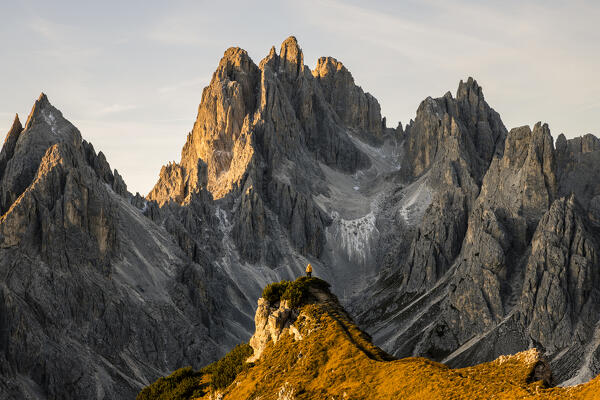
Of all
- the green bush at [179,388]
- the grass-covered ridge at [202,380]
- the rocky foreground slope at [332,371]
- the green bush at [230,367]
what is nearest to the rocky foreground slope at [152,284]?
the green bush at [179,388]

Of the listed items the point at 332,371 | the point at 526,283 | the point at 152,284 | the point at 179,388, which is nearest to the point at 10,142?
the point at 152,284

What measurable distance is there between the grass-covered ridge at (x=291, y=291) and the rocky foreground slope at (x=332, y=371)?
111 millimetres

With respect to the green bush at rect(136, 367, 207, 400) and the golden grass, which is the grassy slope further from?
the green bush at rect(136, 367, 207, 400)

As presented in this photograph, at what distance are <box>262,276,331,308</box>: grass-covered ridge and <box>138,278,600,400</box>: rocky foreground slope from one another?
4.4 inches

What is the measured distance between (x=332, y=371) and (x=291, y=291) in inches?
346

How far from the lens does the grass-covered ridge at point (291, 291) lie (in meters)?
46.4

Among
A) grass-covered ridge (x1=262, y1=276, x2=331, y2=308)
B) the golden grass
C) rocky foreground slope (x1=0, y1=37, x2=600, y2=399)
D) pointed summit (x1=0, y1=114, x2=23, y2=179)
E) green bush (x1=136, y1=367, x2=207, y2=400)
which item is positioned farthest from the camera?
pointed summit (x1=0, y1=114, x2=23, y2=179)

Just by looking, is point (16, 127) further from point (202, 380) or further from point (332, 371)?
point (332, 371)

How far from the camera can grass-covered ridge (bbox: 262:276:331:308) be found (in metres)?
46.4

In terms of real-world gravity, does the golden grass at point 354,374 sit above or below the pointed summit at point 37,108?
below

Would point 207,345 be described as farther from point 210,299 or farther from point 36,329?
point 36,329

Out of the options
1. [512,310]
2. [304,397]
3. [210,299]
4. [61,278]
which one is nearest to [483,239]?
[512,310]

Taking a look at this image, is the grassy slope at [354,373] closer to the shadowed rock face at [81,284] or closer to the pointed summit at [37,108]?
the shadowed rock face at [81,284]

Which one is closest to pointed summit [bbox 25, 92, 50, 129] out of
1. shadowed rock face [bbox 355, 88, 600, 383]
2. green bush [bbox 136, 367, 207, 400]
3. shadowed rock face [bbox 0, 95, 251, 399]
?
shadowed rock face [bbox 0, 95, 251, 399]
